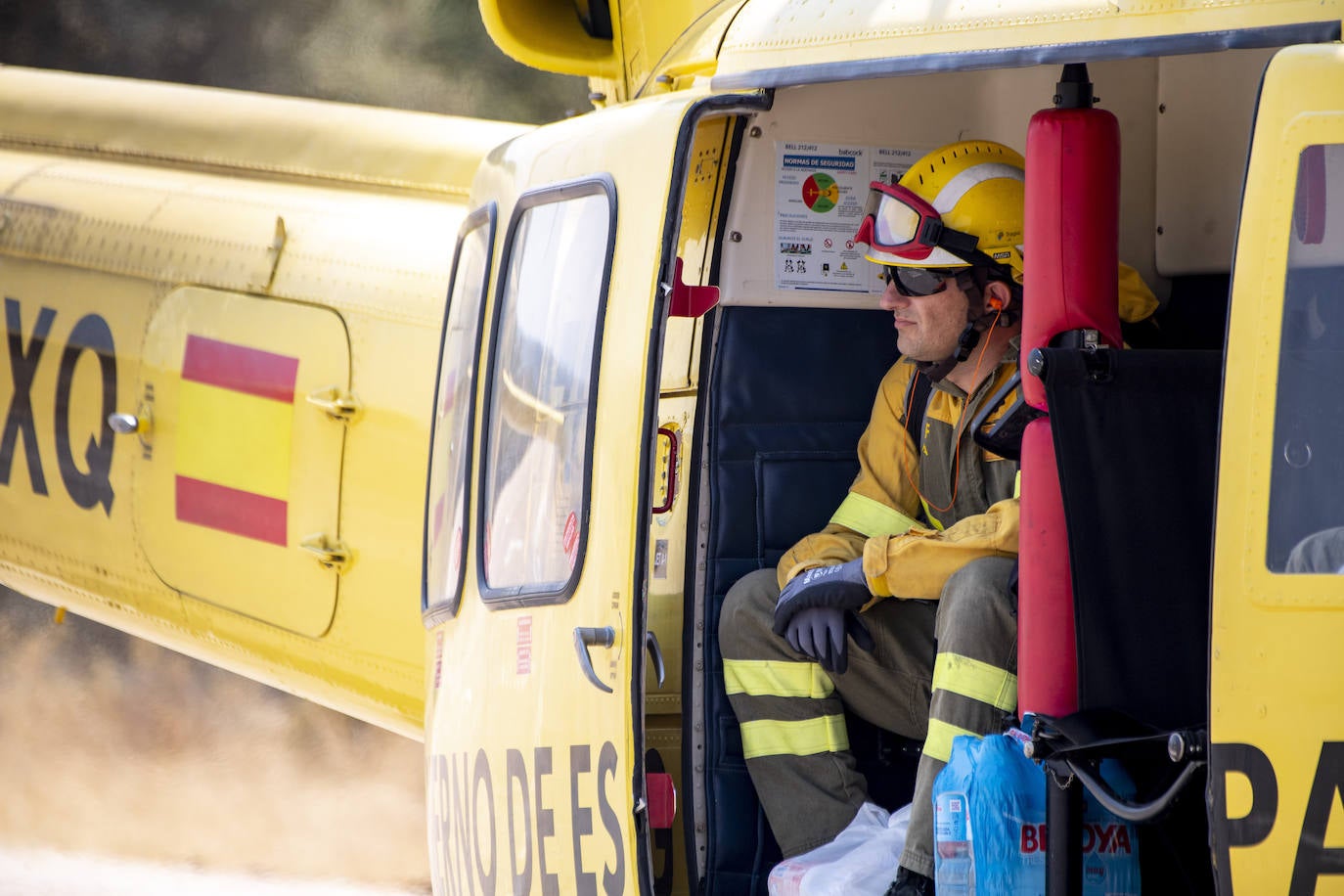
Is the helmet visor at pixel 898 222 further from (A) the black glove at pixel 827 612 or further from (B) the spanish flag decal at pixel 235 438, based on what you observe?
(B) the spanish flag decal at pixel 235 438

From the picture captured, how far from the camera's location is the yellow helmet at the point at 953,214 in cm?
340

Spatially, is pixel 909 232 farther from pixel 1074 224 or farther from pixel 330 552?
pixel 330 552

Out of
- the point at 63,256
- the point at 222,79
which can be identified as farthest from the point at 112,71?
the point at 63,256

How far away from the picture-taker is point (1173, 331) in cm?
359

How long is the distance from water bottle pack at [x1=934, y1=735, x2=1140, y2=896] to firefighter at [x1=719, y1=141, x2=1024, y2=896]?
52cm

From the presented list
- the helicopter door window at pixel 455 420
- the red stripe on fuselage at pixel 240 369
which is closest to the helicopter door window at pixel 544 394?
the helicopter door window at pixel 455 420

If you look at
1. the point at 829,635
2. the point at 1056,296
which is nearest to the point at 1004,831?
the point at 829,635

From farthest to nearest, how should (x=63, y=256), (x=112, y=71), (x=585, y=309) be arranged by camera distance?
(x=112, y=71)
(x=63, y=256)
(x=585, y=309)

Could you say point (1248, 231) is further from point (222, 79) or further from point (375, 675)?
point (222, 79)

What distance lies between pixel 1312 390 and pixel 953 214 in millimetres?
1246

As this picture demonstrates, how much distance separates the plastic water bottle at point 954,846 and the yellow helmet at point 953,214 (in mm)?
1197

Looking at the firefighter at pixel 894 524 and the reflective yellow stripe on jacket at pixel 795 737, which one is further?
the reflective yellow stripe on jacket at pixel 795 737

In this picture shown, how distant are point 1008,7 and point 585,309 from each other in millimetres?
992

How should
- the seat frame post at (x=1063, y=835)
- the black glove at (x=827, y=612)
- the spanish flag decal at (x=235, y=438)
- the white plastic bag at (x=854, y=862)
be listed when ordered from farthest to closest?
the spanish flag decal at (x=235, y=438) < the black glove at (x=827, y=612) < the white plastic bag at (x=854, y=862) < the seat frame post at (x=1063, y=835)
